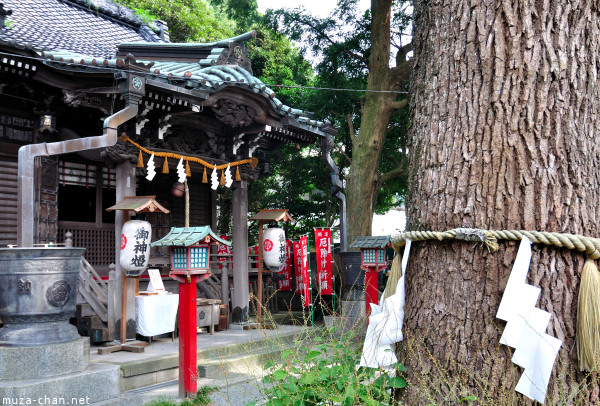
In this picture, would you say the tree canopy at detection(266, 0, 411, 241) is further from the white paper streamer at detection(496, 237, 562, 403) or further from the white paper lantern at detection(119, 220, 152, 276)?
the white paper streamer at detection(496, 237, 562, 403)

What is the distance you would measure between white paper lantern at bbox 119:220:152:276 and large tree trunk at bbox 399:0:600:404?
5861 mm

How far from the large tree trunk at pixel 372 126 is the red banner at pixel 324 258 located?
90 cm

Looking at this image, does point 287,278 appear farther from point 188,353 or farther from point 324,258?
point 188,353

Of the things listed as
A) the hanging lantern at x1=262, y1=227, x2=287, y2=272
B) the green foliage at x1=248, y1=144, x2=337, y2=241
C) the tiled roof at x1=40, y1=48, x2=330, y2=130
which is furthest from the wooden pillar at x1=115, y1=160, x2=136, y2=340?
the green foliage at x1=248, y1=144, x2=337, y2=241

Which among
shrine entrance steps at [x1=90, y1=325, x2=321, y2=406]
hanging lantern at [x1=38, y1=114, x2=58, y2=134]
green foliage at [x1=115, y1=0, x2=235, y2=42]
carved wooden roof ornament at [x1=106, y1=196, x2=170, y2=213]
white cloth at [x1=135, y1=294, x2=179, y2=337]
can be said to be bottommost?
shrine entrance steps at [x1=90, y1=325, x2=321, y2=406]

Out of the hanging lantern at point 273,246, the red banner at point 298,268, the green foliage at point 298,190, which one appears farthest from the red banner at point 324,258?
the green foliage at point 298,190

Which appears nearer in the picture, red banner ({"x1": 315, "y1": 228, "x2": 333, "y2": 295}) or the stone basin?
the stone basin

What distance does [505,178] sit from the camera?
2.51 meters

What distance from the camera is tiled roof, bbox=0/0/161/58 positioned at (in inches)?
382

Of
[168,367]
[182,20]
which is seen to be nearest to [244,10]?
[182,20]

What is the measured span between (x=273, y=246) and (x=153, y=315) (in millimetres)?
2737

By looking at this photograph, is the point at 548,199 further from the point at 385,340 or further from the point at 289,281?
the point at 289,281

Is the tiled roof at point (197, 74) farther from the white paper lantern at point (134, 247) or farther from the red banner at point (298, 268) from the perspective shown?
the red banner at point (298, 268)

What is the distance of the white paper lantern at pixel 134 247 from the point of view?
7.70m
